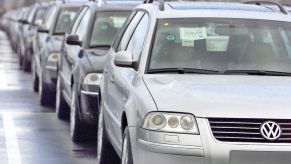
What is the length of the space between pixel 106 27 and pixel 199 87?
5.93 meters

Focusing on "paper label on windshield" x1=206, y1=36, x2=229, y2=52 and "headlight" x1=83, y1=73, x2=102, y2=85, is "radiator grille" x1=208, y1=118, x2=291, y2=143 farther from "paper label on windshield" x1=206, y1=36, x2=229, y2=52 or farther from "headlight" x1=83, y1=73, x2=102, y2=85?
"headlight" x1=83, y1=73, x2=102, y2=85

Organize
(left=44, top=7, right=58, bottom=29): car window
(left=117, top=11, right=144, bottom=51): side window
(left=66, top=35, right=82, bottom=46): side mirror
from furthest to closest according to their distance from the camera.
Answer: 1. (left=44, top=7, right=58, bottom=29): car window
2. (left=66, top=35, right=82, bottom=46): side mirror
3. (left=117, top=11, right=144, bottom=51): side window

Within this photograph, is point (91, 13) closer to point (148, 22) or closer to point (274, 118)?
point (148, 22)

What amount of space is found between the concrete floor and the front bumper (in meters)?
3.71

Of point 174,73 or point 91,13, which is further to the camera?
point 91,13

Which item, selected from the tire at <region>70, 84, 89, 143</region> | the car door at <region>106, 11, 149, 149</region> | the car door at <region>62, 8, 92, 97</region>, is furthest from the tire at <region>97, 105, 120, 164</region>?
the car door at <region>62, 8, 92, 97</region>

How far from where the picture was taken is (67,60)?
43.8 feet

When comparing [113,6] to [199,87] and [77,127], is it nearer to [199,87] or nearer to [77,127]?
[77,127]

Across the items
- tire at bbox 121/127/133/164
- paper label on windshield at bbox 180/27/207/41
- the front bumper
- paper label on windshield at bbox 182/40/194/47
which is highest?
paper label on windshield at bbox 180/27/207/41

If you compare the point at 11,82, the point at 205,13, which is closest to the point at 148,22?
the point at 205,13

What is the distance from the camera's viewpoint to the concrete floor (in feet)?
34.4

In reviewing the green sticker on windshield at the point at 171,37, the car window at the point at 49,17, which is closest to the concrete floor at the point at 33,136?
the car window at the point at 49,17

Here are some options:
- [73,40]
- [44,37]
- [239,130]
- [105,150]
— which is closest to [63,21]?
[44,37]

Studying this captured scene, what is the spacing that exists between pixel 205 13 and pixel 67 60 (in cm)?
534
